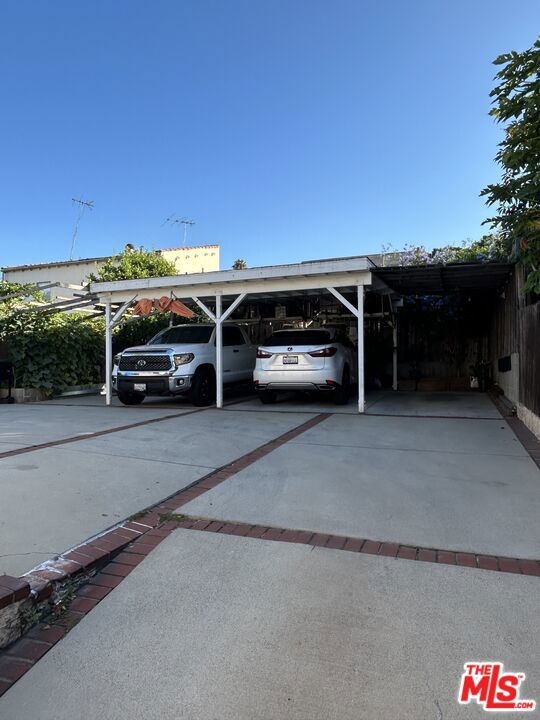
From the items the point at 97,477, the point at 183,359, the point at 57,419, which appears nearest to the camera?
the point at 97,477

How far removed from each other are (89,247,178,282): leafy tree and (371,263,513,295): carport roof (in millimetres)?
14115

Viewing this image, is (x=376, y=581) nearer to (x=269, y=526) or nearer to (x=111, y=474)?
(x=269, y=526)

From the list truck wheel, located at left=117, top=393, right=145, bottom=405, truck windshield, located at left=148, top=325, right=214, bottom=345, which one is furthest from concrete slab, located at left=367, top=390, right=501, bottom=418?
truck wheel, located at left=117, top=393, right=145, bottom=405

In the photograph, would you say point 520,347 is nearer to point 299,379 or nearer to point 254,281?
point 299,379

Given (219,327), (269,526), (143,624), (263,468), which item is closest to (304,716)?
(143,624)

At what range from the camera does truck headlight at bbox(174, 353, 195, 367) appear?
34.8 ft

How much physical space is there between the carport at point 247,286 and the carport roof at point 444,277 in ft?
1.30

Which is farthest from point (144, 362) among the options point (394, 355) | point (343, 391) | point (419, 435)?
point (394, 355)

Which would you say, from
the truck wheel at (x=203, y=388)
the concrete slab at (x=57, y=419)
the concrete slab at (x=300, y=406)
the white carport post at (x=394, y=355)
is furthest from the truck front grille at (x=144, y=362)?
the white carport post at (x=394, y=355)

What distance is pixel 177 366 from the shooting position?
34.8 feet

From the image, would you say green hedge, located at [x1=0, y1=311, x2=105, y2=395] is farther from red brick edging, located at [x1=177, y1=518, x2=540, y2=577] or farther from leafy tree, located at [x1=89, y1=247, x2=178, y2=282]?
red brick edging, located at [x1=177, y1=518, x2=540, y2=577]

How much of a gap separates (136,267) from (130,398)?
44.3ft

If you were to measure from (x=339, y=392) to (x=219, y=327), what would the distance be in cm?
302

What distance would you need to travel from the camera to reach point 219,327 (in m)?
11.4
